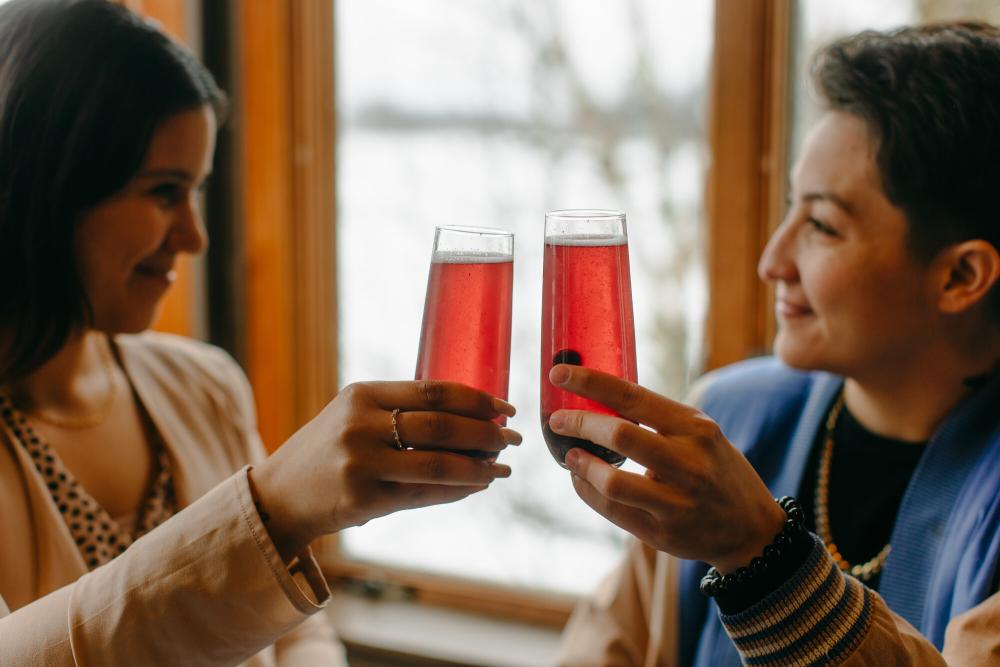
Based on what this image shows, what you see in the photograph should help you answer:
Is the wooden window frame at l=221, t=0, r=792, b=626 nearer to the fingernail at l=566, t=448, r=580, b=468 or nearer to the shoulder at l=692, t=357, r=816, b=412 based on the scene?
the shoulder at l=692, t=357, r=816, b=412

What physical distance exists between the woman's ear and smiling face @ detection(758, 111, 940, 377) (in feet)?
0.07

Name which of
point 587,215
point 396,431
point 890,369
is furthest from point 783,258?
point 396,431

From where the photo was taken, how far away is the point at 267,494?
3.62 feet

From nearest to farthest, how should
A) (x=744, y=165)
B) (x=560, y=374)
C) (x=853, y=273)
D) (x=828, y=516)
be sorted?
1. (x=560, y=374)
2. (x=853, y=273)
3. (x=828, y=516)
4. (x=744, y=165)

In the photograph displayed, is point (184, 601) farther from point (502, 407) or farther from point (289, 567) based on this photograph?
point (502, 407)

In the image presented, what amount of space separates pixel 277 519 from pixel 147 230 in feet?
2.04

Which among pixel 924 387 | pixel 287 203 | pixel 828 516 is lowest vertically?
→ pixel 828 516

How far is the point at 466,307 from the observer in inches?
42.7

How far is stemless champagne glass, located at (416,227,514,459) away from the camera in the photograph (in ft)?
3.56

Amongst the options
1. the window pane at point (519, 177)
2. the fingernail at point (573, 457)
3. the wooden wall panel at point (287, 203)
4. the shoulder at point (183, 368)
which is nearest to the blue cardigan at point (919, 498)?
the window pane at point (519, 177)

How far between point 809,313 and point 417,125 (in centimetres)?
136

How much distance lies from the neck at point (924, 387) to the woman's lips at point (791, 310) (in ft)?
0.44

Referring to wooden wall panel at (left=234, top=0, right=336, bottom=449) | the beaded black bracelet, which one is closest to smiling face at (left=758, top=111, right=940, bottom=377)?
the beaded black bracelet

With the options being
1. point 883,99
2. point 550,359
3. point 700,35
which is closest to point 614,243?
Result: point 550,359
